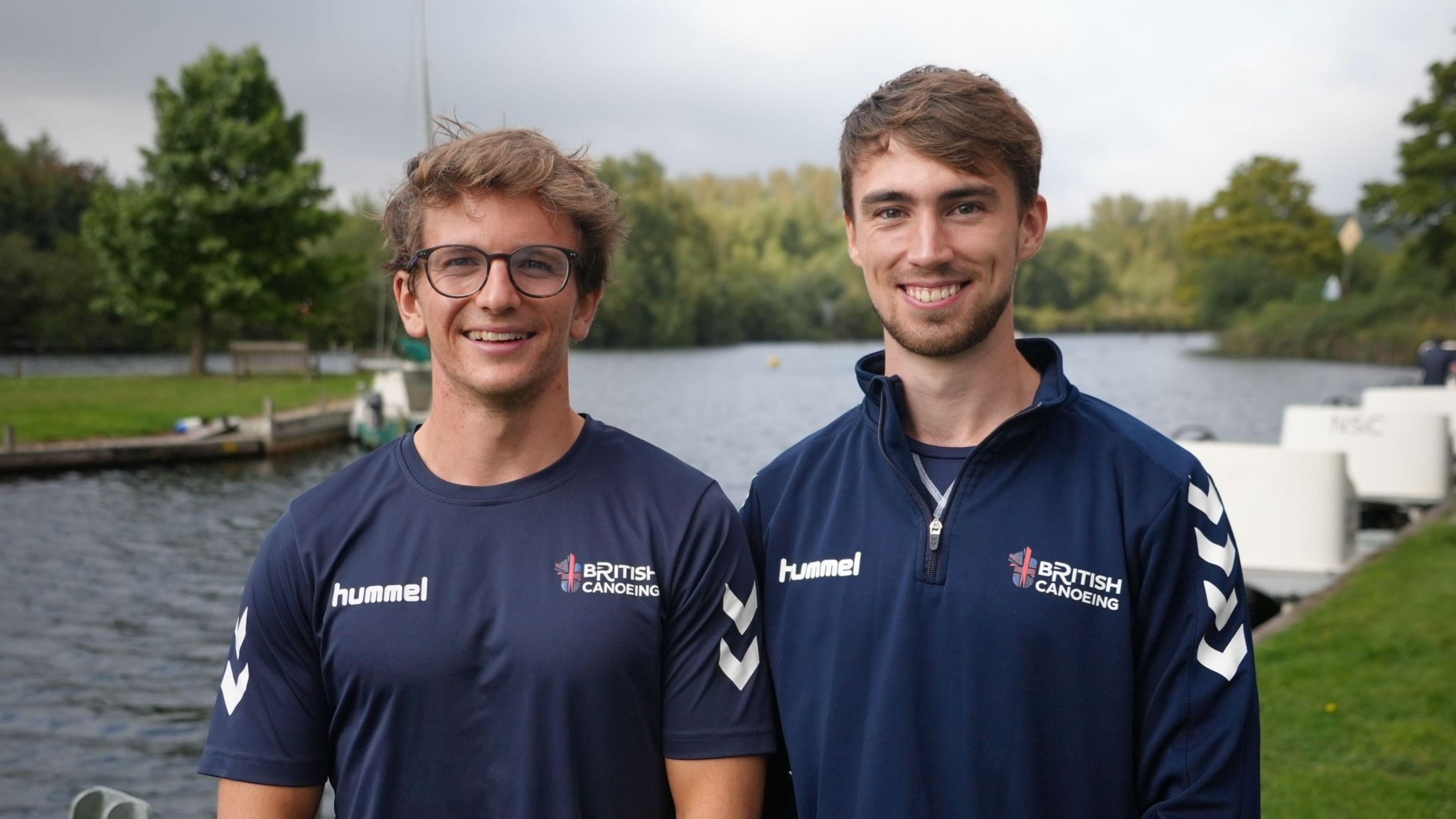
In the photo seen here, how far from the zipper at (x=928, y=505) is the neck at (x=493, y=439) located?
2.29 ft

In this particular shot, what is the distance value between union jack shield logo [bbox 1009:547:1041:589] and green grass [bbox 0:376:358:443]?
94.8ft

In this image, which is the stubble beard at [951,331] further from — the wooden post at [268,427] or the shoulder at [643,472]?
the wooden post at [268,427]

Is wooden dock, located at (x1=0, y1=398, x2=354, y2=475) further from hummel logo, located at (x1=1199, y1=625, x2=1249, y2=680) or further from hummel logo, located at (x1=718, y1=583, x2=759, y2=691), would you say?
hummel logo, located at (x1=1199, y1=625, x2=1249, y2=680)

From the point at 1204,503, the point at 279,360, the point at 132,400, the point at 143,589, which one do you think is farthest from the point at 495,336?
the point at 279,360

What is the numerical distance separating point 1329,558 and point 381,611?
32.5ft

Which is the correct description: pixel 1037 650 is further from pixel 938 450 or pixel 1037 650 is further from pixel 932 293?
pixel 932 293

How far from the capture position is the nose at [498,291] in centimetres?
253

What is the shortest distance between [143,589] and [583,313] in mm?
15994

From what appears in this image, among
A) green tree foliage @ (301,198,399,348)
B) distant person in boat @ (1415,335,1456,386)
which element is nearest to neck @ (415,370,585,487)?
distant person in boat @ (1415,335,1456,386)

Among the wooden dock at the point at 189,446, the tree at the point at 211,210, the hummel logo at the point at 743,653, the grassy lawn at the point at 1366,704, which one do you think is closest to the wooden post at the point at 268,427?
the wooden dock at the point at 189,446

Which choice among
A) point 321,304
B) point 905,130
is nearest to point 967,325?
point 905,130

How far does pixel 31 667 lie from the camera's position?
13.4 metres

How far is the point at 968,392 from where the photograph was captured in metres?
2.63

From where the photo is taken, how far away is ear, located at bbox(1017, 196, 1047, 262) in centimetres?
274
